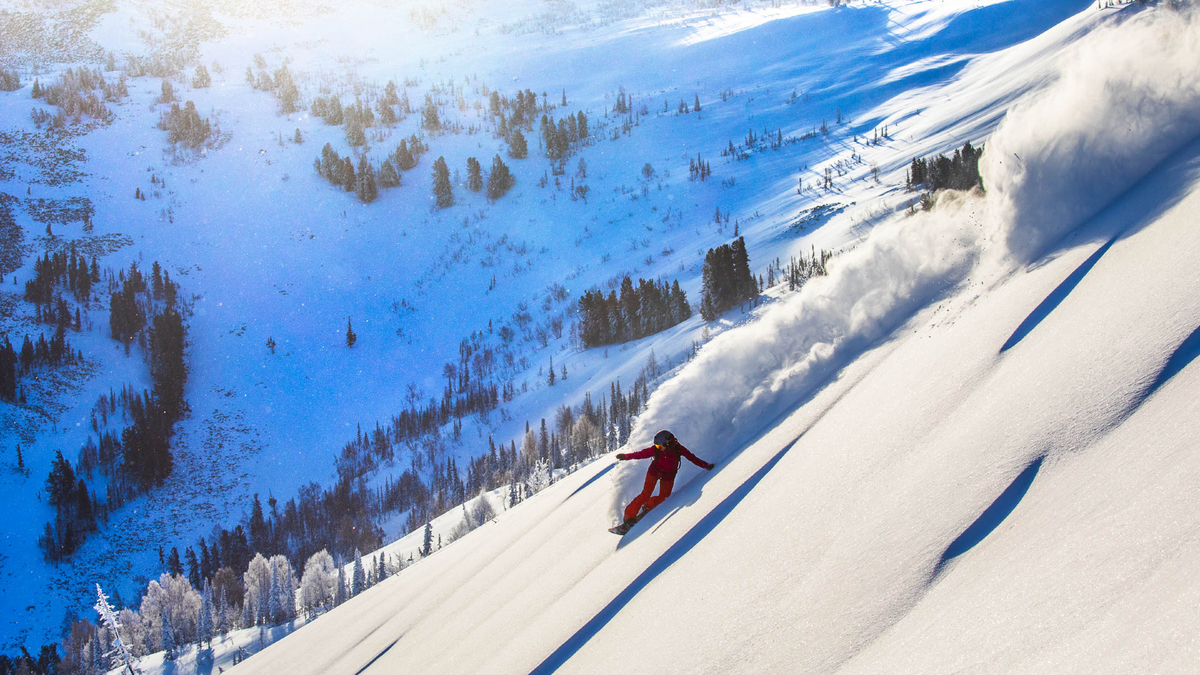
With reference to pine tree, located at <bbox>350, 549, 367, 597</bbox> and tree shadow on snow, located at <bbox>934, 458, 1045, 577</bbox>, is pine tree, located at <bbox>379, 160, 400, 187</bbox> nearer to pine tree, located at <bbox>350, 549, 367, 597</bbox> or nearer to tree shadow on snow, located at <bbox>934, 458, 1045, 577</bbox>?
pine tree, located at <bbox>350, 549, 367, 597</bbox>

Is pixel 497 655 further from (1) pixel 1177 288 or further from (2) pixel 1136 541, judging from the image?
(1) pixel 1177 288

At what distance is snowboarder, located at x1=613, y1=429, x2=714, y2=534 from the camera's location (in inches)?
268

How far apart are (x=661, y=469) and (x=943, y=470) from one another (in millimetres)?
3693

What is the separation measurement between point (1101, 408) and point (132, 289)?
108624mm

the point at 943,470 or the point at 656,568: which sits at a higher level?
the point at 943,470

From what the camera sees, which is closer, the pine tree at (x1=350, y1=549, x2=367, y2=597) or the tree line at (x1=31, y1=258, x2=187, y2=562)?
the pine tree at (x1=350, y1=549, x2=367, y2=597)

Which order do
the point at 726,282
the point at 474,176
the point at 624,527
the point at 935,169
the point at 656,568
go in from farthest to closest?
the point at 474,176 < the point at 726,282 < the point at 935,169 < the point at 624,527 < the point at 656,568

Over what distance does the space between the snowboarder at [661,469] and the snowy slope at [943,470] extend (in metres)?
0.23

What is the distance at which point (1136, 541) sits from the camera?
7.93ft

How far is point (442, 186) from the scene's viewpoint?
112 metres

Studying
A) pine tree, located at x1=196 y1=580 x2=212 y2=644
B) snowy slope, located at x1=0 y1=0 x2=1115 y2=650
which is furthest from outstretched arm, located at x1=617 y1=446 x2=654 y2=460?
pine tree, located at x1=196 y1=580 x2=212 y2=644

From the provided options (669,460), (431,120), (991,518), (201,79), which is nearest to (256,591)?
(669,460)

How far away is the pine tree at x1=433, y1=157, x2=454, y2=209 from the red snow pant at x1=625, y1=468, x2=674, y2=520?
361 feet

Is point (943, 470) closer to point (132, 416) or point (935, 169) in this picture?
point (935, 169)
